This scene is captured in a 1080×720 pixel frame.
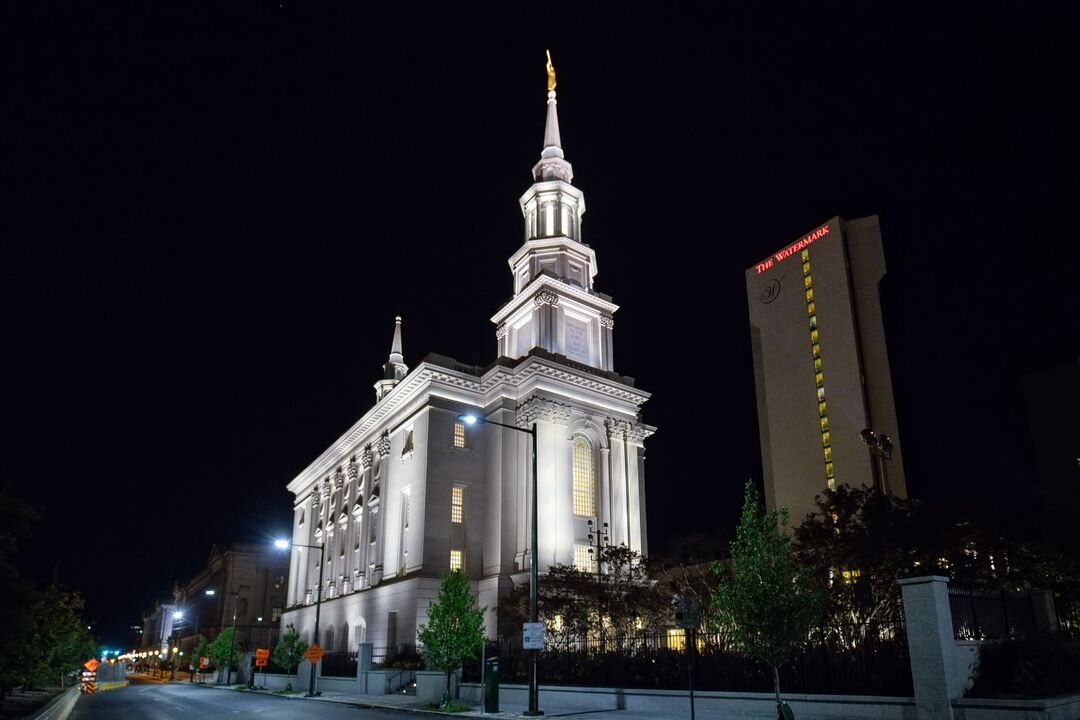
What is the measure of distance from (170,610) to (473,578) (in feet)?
479

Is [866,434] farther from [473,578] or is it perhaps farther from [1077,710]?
[1077,710]

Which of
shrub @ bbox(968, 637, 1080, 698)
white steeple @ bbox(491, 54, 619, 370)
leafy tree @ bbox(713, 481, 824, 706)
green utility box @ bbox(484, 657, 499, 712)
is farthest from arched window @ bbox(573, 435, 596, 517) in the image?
shrub @ bbox(968, 637, 1080, 698)

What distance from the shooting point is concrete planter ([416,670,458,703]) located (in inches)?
1172

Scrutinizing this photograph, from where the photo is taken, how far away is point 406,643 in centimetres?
4603

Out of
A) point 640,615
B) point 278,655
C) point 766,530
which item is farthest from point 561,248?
point 766,530

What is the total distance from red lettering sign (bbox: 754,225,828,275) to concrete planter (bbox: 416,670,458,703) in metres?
109

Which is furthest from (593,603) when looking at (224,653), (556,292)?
(224,653)

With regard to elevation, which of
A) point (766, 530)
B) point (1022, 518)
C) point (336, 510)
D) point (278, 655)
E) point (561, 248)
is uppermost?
point (561, 248)

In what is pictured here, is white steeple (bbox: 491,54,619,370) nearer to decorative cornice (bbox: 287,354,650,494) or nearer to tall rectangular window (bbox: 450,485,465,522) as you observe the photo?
decorative cornice (bbox: 287,354,650,494)

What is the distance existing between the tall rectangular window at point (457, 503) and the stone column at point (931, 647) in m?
36.4

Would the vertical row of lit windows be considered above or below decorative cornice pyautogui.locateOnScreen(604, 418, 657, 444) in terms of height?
above

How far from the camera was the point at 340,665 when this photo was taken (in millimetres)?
44000

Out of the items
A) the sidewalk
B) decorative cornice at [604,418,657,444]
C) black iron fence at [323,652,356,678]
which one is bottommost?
the sidewalk

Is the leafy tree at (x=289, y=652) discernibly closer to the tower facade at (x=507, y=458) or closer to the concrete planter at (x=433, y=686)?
the tower facade at (x=507, y=458)
